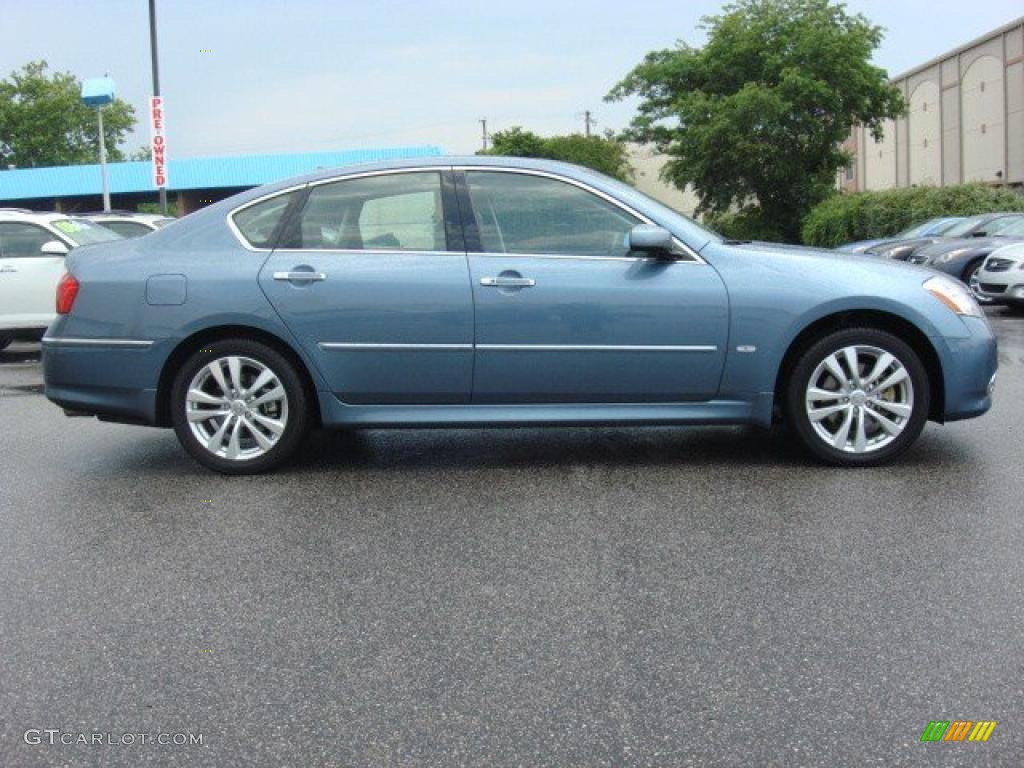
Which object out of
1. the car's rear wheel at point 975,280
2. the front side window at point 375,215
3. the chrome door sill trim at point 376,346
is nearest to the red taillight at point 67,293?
the front side window at point 375,215

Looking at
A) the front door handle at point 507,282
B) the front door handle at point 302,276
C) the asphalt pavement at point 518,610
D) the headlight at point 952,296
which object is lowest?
the asphalt pavement at point 518,610

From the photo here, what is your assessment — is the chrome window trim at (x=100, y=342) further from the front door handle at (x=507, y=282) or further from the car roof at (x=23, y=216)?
the car roof at (x=23, y=216)

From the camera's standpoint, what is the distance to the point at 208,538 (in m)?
4.94

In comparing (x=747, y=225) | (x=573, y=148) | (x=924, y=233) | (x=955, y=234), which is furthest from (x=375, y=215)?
(x=573, y=148)

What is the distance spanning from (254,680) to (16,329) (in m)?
10.4

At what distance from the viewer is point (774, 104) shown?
42.9 meters

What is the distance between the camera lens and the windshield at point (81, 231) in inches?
512

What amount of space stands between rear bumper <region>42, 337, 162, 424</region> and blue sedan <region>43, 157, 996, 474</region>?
0.4 inches

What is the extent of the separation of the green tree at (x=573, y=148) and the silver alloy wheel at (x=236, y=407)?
70.3 m

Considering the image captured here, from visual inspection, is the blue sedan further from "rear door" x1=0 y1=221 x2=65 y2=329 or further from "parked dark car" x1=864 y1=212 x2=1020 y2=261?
"parked dark car" x1=864 y1=212 x2=1020 y2=261

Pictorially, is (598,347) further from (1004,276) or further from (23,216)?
(1004,276)

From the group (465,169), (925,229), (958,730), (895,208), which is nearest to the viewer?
(958,730)

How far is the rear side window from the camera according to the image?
608 cm

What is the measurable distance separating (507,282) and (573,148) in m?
75.0
